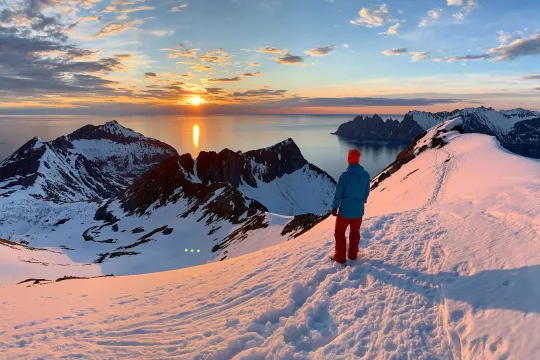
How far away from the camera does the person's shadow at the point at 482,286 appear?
20.3 ft

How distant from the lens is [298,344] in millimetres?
6352

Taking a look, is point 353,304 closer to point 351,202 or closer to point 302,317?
point 302,317

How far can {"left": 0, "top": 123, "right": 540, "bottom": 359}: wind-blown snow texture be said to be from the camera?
236 inches

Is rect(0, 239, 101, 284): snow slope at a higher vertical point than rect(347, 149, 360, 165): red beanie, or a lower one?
lower

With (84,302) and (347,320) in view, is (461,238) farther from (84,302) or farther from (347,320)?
(84,302)

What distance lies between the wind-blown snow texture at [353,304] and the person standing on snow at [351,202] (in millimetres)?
678

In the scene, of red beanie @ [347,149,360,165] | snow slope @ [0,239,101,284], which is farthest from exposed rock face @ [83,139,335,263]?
red beanie @ [347,149,360,165]

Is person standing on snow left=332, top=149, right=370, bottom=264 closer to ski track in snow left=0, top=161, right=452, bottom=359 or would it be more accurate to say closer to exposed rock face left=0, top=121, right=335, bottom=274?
ski track in snow left=0, top=161, right=452, bottom=359

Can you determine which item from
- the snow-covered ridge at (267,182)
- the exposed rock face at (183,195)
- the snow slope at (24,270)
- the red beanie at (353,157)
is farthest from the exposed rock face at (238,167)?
the red beanie at (353,157)

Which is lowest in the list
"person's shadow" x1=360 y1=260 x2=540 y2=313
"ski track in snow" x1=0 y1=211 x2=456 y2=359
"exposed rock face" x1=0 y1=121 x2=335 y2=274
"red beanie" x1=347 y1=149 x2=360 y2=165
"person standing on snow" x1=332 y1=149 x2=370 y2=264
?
"exposed rock face" x1=0 y1=121 x2=335 y2=274

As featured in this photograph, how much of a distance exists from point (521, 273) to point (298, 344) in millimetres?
5253

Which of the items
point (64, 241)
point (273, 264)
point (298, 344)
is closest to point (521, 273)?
point (298, 344)

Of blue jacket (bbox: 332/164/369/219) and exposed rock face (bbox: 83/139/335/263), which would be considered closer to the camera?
blue jacket (bbox: 332/164/369/219)

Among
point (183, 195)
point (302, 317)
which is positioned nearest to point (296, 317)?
point (302, 317)
